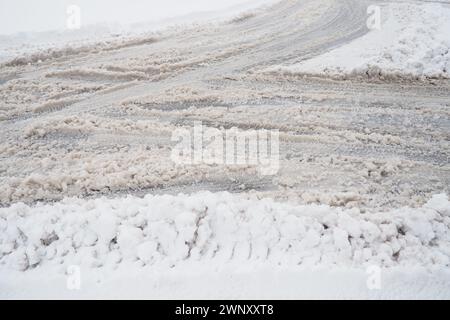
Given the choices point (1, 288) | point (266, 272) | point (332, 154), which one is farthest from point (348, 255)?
point (1, 288)

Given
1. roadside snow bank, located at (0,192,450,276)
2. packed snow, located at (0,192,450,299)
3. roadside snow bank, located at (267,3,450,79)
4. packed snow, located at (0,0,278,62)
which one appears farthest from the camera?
packed snow, located at (0,0,278,62)

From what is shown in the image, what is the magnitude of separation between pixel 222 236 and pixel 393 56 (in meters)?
6.04

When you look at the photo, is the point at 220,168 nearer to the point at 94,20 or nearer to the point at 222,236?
the point at 222,236

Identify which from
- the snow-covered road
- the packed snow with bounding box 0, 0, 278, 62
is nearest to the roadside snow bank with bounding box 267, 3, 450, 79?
the snow-covered road

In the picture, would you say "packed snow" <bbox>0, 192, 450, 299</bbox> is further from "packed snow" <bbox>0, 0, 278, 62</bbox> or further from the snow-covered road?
"packed snow" <bbox>0, 0, 278, 62</bbox>

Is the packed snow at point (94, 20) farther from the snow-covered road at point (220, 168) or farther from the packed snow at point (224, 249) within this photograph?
the packed snow at point (224, 249)

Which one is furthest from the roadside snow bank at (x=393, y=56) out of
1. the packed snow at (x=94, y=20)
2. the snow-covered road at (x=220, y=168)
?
the packed snow at (x=94, y=20)

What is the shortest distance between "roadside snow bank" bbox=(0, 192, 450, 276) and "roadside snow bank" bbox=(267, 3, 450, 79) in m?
4.15

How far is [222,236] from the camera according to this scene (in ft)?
14.0

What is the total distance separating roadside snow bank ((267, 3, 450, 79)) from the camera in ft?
26.2

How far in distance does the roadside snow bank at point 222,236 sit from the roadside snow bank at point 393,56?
4147 mm

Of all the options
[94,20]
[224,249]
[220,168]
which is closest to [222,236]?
[224,249]

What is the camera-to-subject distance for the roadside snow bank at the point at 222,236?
160 inches
